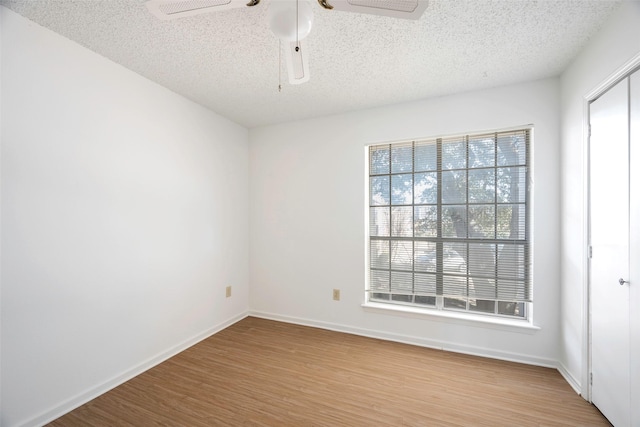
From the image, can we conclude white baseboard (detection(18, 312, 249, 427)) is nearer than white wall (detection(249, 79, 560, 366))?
Yes

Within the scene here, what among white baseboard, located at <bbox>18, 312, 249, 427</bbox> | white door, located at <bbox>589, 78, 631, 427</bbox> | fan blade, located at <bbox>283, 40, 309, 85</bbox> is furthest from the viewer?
white baseboard, located at <bbox>18, 312, 249, 427</bbox>

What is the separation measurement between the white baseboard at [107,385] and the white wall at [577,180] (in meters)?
3.40

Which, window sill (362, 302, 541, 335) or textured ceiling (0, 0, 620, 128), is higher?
textured ceiling (0, 0, 620, 128)

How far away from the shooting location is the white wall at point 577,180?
1.66 meters

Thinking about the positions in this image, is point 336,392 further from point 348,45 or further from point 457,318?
point 348,45

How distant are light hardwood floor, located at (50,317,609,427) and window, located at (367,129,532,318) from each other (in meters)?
0.59

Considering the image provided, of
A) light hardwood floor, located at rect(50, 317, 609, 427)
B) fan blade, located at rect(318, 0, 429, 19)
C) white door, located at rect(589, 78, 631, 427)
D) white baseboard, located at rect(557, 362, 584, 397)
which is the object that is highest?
fan blade, located at rect(318, 0, 429, 19)

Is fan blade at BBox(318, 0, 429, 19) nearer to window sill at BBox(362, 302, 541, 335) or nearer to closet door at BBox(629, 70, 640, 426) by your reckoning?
closet door at BBox(629, 70, 640, 426)

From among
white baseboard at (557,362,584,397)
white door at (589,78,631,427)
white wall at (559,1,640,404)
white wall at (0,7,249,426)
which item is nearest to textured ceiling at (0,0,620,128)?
white wall at (559,1,640,404)

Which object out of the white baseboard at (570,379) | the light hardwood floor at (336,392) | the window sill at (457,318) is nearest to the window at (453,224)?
the window sill at (457,318)

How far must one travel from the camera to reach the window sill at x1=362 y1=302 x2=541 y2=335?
2.39 m

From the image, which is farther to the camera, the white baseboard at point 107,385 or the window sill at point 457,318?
the window sill at point 457,318

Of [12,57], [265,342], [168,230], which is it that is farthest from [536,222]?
[12,57]

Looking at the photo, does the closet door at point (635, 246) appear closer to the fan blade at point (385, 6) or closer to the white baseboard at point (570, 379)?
the white baseboard at point (570, 379)
